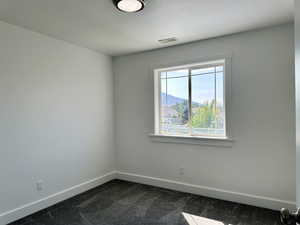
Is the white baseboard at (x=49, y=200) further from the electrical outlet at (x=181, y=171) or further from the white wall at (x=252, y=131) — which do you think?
the electrical outlet at (x=181, y=171)

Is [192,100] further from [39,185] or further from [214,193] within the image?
[39,185]

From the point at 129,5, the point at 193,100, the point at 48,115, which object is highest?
the point at 129,5

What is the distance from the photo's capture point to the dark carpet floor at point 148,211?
252cm

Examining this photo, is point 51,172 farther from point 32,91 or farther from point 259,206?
point 259,206

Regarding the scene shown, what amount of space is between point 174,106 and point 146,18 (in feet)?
5.59

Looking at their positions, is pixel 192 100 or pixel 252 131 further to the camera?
pixel 192 100

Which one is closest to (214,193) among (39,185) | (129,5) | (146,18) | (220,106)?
(220,106)

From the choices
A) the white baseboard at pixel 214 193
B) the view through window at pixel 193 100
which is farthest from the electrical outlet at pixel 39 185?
the view through window at pixel 193 100

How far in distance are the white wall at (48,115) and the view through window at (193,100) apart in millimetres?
1205

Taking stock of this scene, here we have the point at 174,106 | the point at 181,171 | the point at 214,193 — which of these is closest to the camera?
the point at 214,193

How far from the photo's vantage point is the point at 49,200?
9.68 feet

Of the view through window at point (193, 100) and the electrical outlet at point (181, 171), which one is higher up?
the view through window at point (193, 100)

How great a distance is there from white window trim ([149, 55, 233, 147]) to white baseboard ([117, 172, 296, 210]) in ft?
2.38

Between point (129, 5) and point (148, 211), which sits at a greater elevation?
point (129, 5)
